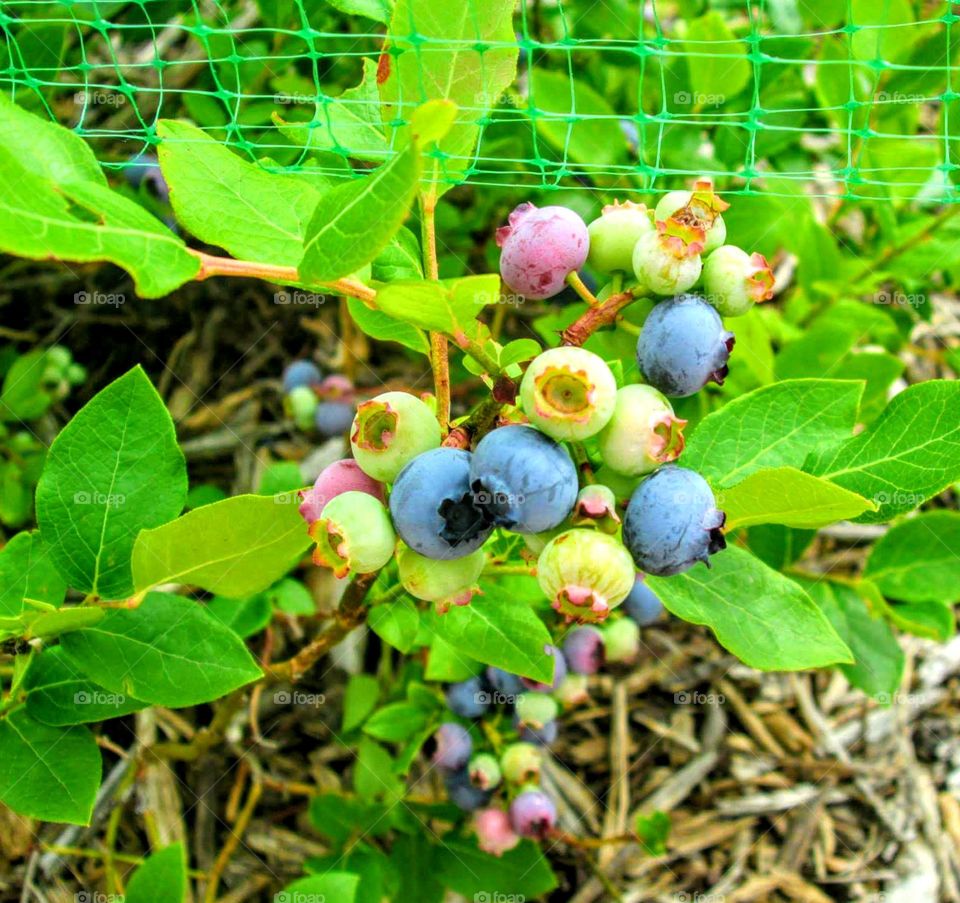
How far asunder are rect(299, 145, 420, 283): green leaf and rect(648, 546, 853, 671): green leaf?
596 mm

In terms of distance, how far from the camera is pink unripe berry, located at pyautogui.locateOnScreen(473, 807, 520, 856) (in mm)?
2010

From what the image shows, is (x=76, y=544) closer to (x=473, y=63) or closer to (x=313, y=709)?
(x=473, y=63)

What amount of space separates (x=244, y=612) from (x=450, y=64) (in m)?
1.19

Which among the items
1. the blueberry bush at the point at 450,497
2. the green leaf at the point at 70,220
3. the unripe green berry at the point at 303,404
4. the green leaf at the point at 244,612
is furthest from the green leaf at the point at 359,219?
the unripe green berry at the point at 303,404

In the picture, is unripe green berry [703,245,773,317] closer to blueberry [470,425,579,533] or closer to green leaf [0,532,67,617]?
blueberry [470,425,579,533]

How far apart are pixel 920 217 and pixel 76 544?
2132mm

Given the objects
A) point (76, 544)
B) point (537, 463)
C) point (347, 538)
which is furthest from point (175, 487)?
point (537, 463)

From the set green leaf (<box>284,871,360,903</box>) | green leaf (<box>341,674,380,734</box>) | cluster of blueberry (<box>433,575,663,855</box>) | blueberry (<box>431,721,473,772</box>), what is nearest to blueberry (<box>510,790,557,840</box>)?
cluster of blueberry (<box>433,575,663,855</box>)

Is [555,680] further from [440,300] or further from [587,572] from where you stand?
[440,300]

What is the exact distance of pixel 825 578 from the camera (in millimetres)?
2061

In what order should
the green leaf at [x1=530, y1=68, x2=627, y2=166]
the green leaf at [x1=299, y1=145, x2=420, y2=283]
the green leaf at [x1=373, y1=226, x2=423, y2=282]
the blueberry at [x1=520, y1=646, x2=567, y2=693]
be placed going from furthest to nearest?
the green leaf at [x1=530, y1=68, x2=627, y2=166]
the blueberry at [x1=520, y1=646, x2=567, y2=693]
the green leaf at [x1=373, y1=226, x2=423, y2=282]
the green leaf at [x1=299, y1=145, x2=420, y2=283]

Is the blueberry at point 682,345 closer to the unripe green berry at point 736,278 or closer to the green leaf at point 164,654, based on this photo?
the unripe green berry at point 736,278

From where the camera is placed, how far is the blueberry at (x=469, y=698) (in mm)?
2002

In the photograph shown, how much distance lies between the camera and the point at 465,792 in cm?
202
